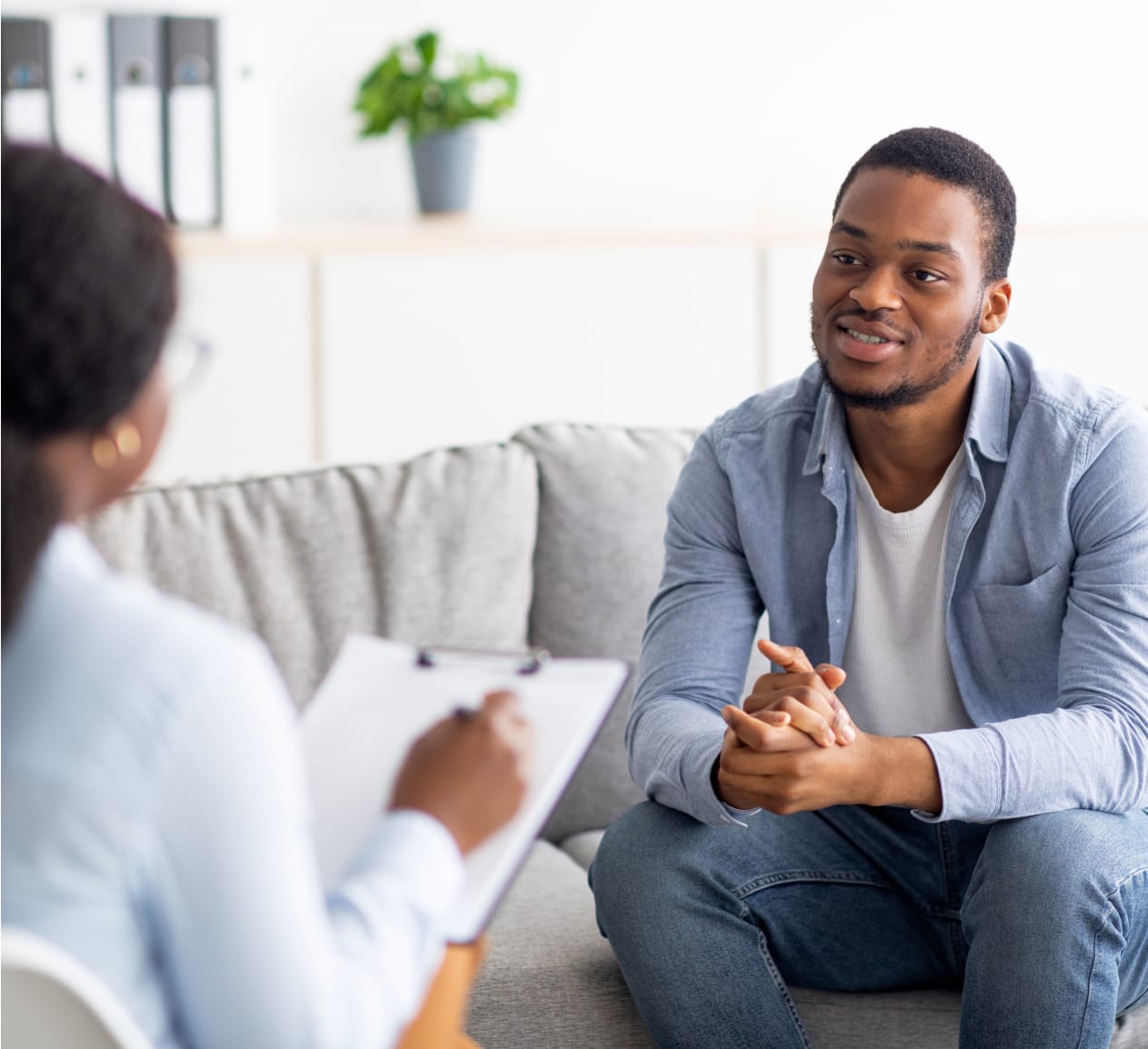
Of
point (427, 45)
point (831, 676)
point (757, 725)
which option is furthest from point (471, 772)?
point (427, 45)

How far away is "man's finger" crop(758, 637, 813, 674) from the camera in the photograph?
4.63 feet

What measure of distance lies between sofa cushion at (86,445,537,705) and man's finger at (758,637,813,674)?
50 cm

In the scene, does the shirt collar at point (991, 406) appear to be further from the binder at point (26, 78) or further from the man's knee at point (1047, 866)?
the binder at point (26, 78)

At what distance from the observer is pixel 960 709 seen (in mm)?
1561

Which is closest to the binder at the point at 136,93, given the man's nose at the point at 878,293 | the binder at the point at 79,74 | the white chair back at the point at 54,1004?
the binder at the point at 79,74

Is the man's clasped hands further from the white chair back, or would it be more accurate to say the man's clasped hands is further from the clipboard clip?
the white chair back

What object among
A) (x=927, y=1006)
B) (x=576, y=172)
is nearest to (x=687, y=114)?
(x=576, y=172)

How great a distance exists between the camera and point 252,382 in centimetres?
295

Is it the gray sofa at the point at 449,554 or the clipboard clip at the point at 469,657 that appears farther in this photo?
the gray sofa at the point at 449,554

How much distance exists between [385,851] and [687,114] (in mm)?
2690

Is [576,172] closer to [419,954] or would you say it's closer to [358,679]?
[358,679]

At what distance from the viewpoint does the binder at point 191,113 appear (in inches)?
111

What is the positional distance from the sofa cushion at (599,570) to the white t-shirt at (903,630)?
33 cm

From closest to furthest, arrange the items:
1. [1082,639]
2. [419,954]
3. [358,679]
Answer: [419,954], [358,679], [1082,639]
